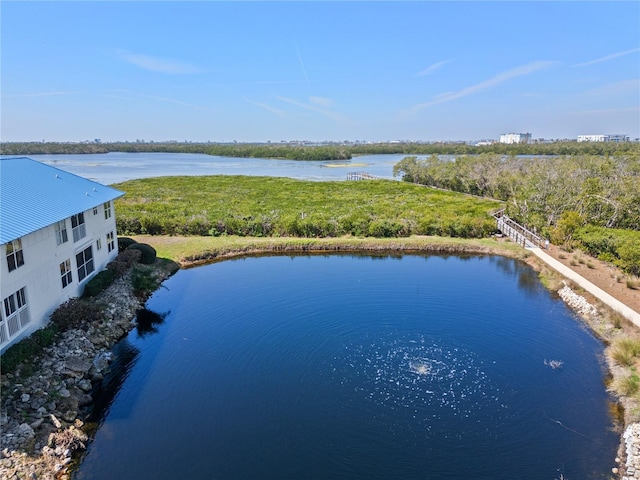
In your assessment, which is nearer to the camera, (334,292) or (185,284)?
(334,292)

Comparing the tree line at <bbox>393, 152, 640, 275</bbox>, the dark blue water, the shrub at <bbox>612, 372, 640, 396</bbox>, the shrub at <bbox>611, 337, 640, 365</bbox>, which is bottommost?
the dark blue water

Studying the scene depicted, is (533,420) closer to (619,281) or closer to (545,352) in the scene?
(545,352)

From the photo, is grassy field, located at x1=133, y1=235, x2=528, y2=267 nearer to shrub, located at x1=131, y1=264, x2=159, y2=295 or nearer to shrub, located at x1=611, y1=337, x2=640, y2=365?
shrub, located at x1=131, y1=264, x2=159, y2=295

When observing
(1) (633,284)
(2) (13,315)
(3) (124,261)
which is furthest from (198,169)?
(1) (633,284)

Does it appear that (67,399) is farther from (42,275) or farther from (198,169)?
(198,169)

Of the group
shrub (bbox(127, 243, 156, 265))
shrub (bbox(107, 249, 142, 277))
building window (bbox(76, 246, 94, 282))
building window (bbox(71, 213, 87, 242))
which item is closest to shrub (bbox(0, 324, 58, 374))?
building window (bbox(76, 246, 94, 282))

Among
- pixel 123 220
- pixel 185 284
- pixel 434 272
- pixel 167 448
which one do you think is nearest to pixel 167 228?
pixel 123 220
